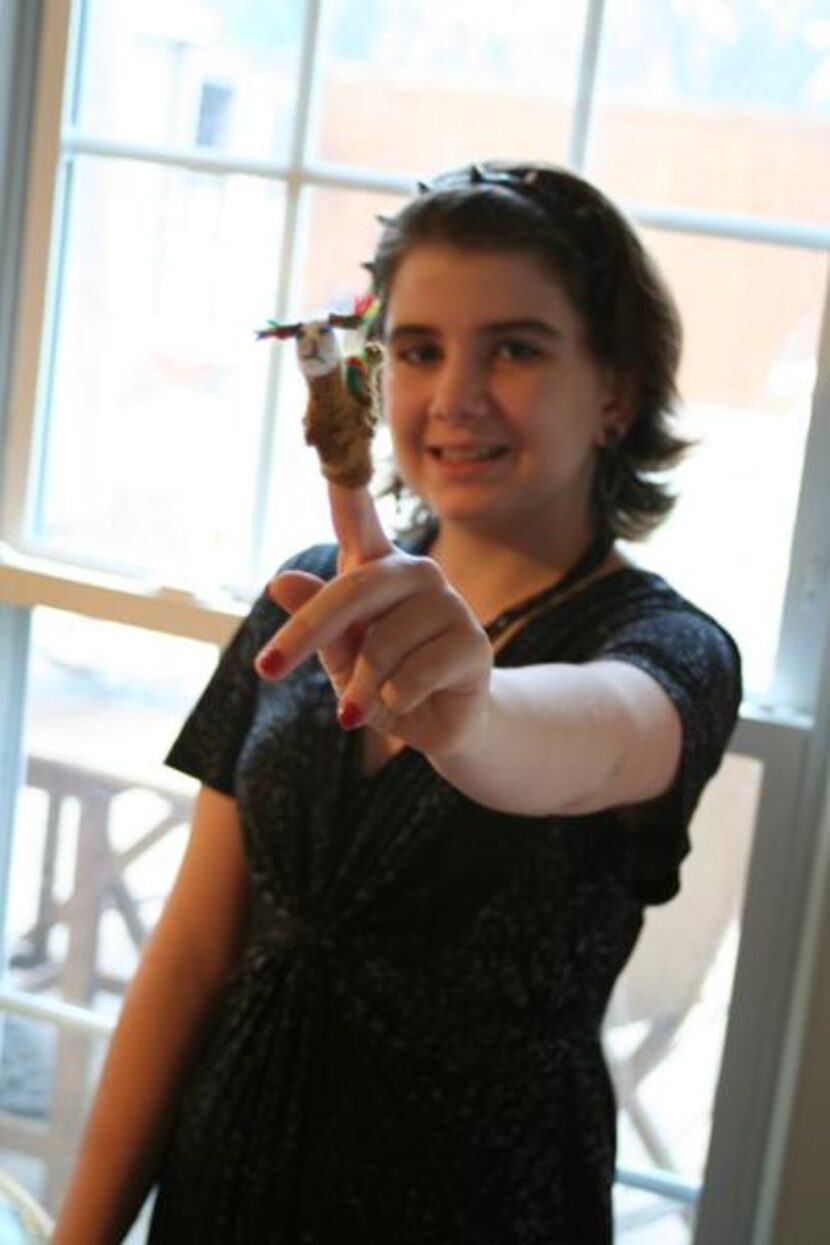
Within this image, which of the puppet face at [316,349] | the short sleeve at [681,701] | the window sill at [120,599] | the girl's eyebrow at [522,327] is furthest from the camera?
the window sill at [120,599]

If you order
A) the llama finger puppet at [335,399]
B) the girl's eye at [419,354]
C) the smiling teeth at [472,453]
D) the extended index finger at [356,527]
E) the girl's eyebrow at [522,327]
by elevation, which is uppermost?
the girl's eyebrow at [522,327]

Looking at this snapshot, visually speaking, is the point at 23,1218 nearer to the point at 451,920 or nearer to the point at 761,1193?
the point at 451,920

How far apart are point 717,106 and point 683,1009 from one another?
86cm

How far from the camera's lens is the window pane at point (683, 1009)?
145cm

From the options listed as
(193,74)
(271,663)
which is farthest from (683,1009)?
(193,74)

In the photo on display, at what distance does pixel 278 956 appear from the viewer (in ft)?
3.58

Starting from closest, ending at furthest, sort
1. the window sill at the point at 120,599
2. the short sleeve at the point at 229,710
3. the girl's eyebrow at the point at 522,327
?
the girl's eyebrow at the point at 522,327
the short sleeve at the point at 229,710
the window sill at the point at 120,599

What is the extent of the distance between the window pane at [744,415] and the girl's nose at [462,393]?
15.7 inches

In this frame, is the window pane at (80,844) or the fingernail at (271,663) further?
the window pane at (80,844)

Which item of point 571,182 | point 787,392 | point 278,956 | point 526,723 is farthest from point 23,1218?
point 787,392

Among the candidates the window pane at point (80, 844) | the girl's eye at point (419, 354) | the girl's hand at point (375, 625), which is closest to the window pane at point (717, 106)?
the girl's eye at point (419, 354)

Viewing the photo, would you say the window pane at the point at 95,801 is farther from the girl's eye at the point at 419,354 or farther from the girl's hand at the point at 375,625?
the girl's hand at the point at 375,625

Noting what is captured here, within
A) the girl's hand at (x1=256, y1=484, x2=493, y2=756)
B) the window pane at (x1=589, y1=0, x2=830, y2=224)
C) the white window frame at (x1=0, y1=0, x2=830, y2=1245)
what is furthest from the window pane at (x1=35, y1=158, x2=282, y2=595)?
the girl's hand at (x1=256, y1=484, x2=493, y2=756)

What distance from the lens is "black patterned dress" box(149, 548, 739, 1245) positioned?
39.9 inches
